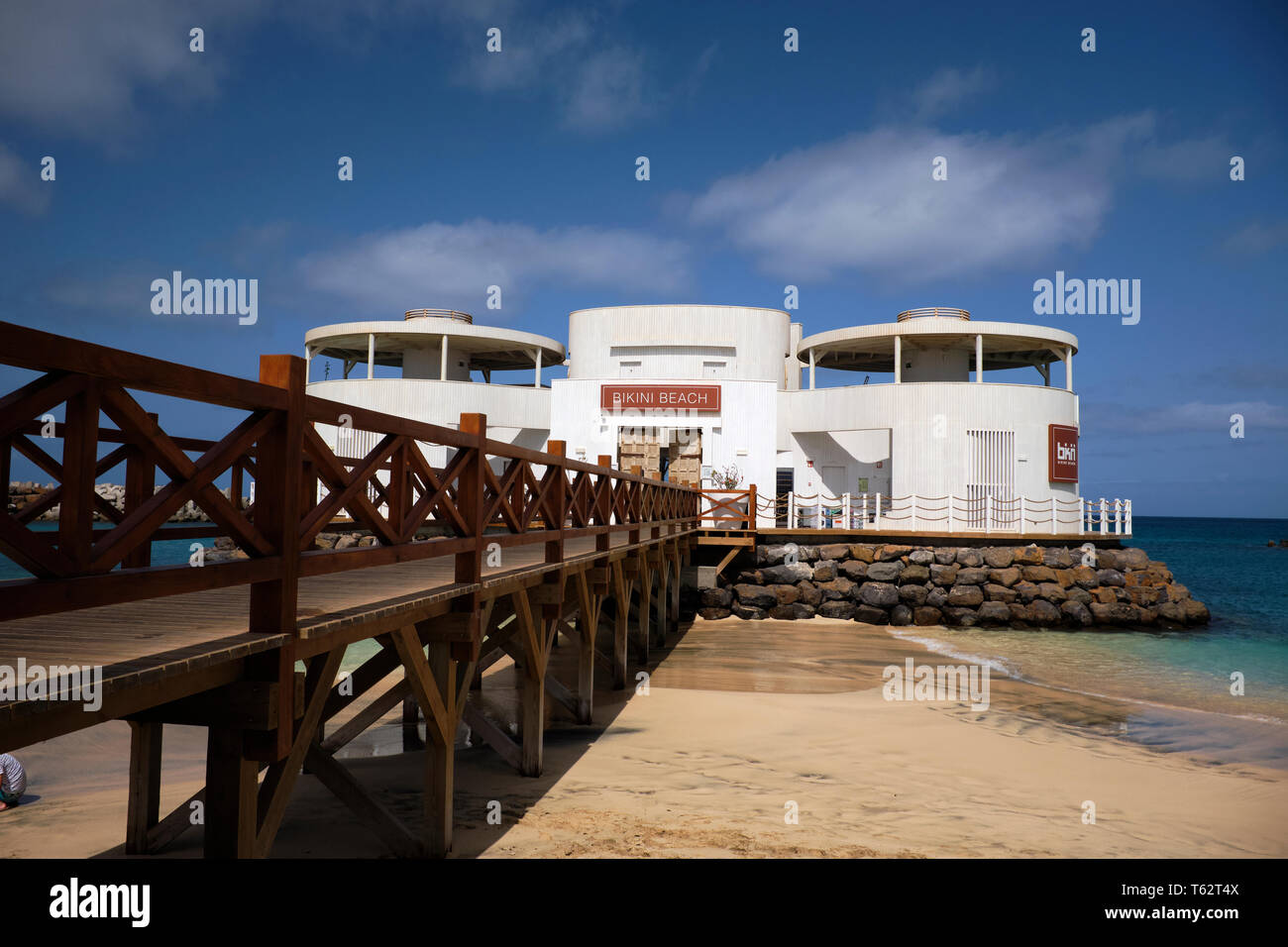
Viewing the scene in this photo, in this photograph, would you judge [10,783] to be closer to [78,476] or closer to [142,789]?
[142,789]

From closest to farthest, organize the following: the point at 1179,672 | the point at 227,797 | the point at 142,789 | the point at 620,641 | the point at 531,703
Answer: the point at 227,797, the point at 142,789, the point at 531,703, the point at 620,641, the point at 1179,672

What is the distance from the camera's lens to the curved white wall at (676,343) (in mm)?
32094

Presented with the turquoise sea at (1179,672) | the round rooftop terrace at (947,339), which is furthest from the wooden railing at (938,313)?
the turquoise sea at (1179,672)

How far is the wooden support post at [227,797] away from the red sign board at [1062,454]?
90.9ft

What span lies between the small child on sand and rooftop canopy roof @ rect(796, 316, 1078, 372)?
2621 centimetres

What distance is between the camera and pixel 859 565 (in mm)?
23516

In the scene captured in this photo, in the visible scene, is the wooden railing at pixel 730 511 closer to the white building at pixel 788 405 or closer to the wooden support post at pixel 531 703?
the white building at pixel 788 405

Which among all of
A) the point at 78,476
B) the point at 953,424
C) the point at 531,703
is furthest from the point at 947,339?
the point at 78,476

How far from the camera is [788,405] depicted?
2997cm

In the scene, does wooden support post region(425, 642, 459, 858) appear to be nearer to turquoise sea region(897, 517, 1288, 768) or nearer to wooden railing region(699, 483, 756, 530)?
turquoise sea region(897, 517, 1288, 768)

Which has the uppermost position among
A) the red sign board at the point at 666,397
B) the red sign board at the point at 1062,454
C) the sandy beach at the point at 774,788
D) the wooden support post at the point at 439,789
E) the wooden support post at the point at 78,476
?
the red sign board at the point at 666,397

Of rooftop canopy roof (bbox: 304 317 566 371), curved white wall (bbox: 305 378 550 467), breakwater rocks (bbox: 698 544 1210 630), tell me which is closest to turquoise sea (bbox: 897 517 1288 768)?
breakwater rocks (bbox: 698 544 1210 630)

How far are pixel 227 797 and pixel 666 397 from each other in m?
25.4
